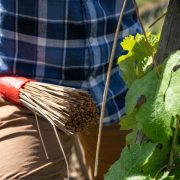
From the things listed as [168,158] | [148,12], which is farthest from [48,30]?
[148,12]

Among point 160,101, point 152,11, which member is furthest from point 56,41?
point 152,11

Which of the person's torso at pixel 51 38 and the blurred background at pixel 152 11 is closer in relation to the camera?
the person's torso at pixel 51 38

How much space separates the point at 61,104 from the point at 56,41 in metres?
0.29

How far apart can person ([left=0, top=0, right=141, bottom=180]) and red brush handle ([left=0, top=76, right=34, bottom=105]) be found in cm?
3

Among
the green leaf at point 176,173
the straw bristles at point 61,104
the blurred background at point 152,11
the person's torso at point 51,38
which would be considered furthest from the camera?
the blurred background at point 152,11

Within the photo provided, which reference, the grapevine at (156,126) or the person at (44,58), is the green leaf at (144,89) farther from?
the person at (44,58)

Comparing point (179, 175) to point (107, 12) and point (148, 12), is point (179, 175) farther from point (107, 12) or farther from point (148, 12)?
point (148, 12)

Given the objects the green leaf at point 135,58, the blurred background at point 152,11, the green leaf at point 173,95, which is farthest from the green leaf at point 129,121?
the blurred background at point 152,11

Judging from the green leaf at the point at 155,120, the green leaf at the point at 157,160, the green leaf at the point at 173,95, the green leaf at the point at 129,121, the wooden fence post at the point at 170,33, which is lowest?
the green leaf at the point at 157,160

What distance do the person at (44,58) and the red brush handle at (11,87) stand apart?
0.11 ft

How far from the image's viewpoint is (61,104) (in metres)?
2.20

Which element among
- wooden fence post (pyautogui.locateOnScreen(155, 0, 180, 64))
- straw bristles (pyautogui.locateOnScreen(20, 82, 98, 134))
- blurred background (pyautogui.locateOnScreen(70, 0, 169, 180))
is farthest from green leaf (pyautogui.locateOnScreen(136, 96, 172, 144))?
blurred background (pyautogui.locateOnScreen(70, 0, 169, 180))

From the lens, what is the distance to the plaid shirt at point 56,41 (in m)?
2.32

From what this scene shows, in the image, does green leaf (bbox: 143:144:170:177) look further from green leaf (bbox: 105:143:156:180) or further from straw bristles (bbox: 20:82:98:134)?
straw bristles (bbox: 20:82:98:134)
